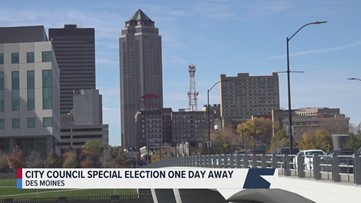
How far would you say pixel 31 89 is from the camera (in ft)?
381

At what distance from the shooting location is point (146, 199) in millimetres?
92375

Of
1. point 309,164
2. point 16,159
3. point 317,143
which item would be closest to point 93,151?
point 16,159

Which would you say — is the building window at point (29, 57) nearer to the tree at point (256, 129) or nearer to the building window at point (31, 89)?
the building window at point (31, 89)

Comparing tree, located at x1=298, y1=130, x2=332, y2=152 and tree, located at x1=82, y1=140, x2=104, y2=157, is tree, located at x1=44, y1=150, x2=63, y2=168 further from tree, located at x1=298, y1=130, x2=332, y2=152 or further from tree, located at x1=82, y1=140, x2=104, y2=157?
tree, located at x1=82, y1=140, x2=104, y2=157

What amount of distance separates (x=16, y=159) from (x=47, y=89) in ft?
42.6

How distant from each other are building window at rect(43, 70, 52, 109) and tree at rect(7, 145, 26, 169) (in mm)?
8763

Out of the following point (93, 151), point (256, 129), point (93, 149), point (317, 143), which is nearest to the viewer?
point (317, 143)

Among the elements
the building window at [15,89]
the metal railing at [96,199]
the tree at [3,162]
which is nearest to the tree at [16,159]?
the tree at [3,162]

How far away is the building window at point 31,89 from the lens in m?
116

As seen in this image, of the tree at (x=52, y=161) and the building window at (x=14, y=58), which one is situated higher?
the building window at (x=14, y=58)

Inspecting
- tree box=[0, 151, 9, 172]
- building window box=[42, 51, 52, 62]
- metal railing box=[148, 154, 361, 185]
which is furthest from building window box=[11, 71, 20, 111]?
metal railing box=[148, 154, 361, 185]

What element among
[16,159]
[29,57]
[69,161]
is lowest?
[69,161]

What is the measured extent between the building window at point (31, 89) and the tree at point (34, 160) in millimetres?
7816

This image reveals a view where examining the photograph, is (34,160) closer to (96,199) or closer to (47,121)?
(47,121)
